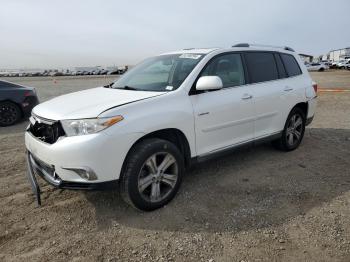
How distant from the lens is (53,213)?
3.40m

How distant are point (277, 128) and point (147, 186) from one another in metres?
2.56

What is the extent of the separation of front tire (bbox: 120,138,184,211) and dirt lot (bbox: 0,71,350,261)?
17 centimetres

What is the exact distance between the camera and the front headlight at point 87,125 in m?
2.91

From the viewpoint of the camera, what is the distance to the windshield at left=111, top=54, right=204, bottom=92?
3758mm

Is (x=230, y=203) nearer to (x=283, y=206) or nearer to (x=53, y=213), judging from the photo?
(x=283, y=206)

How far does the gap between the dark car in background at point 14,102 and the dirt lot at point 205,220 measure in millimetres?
3744

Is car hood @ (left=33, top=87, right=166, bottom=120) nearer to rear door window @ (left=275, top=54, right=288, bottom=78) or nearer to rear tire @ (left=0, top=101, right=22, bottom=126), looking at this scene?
rear door window @ (left=275, top=54, right=288, bottom=78)

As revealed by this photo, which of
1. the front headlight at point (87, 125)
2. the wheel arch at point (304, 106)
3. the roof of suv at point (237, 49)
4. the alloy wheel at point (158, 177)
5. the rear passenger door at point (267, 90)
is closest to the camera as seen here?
the front headlight at point (87, 125)

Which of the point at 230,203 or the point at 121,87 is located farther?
the point at 121,87

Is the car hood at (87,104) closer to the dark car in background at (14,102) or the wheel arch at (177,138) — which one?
the wheel arch at (177,138)

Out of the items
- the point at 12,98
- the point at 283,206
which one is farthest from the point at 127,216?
the point at 12,98

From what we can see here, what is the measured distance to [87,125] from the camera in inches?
115

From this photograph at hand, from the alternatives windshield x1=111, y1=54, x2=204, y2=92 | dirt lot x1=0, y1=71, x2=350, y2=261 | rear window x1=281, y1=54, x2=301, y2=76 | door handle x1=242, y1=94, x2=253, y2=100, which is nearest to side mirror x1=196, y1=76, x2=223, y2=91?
windshield x1=111, y1=54, x2=204, y2=92

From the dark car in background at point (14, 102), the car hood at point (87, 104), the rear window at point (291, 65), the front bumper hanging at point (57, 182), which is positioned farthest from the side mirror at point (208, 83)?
the dark car in background at point (14, 102)
